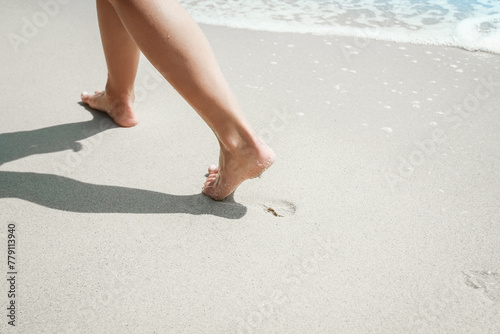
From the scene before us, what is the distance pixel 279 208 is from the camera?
5.03ft

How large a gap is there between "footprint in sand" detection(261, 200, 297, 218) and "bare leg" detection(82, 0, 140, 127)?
2.37 feet

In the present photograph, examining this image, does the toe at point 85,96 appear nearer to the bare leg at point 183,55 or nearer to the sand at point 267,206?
the sand at point 267,206

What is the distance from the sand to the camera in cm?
116

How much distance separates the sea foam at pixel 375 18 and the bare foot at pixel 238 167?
5.61 feet

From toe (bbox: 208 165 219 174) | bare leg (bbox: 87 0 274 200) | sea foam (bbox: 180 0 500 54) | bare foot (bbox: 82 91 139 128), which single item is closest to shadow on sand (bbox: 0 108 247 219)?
toe (bbox: 208 165 219 174)

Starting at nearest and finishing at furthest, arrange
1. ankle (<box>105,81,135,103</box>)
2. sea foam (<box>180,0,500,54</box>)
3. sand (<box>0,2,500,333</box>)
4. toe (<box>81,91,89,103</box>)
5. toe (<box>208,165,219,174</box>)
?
Answer: 1. sand (<box>0,2,500,333</box>)
2. toe (<box>208,165,219,174</box>)
3. ankle (<box>105,81,135,103</box>)
4. toe (<box>81,91,89,103</box>)
5. sea foam (<box>180,0,500,54</box>)

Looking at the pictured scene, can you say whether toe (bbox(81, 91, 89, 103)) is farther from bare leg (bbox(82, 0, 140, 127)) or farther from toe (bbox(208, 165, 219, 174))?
toe (bbox(208, 165, 219, 174))

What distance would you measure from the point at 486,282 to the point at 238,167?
762 mm

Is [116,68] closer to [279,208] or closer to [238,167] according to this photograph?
[238,167]

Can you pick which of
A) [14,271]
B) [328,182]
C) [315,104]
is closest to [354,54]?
[315,104]

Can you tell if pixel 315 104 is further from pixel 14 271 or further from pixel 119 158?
pixel 14 271

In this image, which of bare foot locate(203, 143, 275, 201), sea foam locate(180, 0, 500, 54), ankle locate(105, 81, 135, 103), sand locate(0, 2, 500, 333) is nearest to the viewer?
sand locate(0, 2, 500, 333)

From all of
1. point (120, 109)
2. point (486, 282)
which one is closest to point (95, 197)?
point (120, 109)

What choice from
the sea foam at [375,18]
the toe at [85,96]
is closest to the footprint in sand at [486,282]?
the toe at [85,96]
